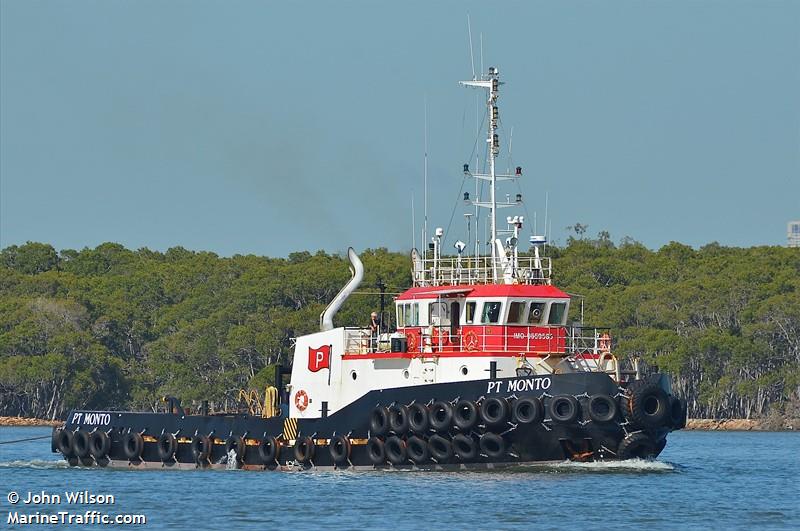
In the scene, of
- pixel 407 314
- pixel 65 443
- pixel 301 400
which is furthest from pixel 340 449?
pixel 65 443

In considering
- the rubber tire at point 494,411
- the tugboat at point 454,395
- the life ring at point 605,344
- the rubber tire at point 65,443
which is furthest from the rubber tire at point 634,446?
the rubber tire at point 65,443

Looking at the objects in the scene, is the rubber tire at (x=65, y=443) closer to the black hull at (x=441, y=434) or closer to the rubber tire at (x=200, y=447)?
the black hull at (x=441, y=434)

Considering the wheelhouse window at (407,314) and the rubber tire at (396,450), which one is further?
the wheelhouse window at (407,314)

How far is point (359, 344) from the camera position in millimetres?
41625

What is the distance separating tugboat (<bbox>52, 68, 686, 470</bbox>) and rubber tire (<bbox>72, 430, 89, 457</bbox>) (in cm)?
172

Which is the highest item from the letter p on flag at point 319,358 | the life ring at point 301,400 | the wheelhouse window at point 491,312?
the wheelhouse window at point 491,312

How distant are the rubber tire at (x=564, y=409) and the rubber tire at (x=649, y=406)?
128 centimetres

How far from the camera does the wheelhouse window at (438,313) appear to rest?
4103 centimetres

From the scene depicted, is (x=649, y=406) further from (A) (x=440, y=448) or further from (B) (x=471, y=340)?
(A) (x=440, y=448)

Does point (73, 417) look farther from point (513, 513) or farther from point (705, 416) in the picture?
point (705, 416)

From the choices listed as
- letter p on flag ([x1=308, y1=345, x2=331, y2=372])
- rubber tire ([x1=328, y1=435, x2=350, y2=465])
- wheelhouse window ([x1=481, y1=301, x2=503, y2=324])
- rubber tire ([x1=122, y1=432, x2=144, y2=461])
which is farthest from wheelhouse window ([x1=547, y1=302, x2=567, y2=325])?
rubber tire ([x1=122, y1=432, x2=144, y2=461])

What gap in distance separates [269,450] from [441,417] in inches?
204

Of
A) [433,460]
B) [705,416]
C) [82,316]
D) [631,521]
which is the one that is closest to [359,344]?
[433,460]

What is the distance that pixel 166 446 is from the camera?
4369 centimetres
